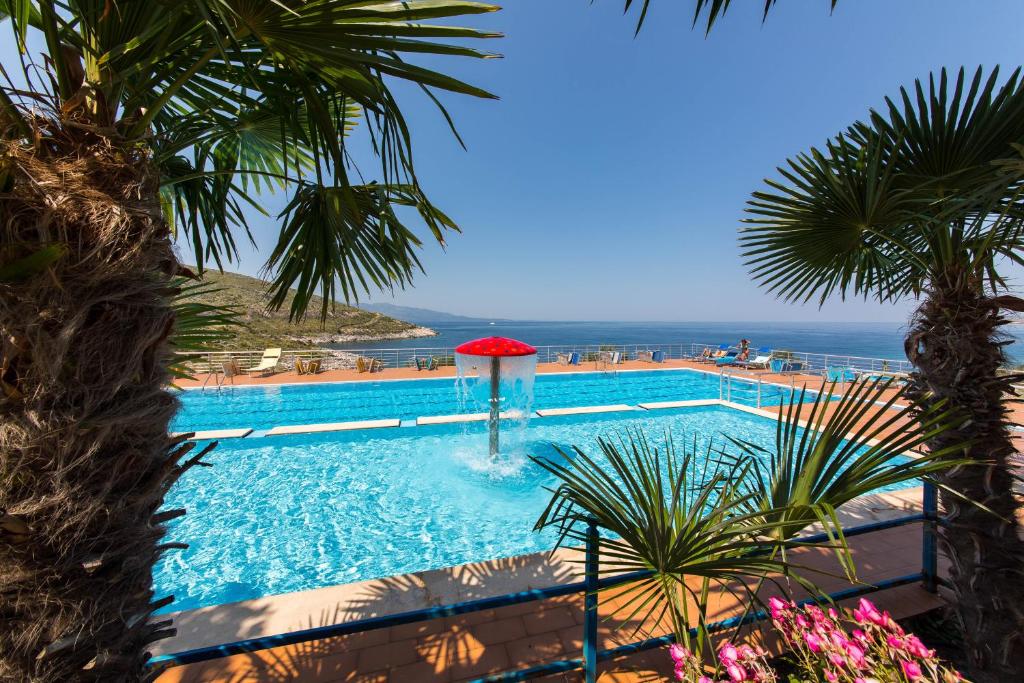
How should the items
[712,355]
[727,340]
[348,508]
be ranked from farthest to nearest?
[727,340] < [712,355] < [348,508]

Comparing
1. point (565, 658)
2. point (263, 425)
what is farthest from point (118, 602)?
point (263, 425)

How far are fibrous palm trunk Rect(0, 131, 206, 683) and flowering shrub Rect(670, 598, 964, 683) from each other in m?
1.74

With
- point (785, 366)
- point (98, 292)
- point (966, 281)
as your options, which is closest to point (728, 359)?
point (785, 366)

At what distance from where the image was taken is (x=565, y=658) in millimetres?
2100

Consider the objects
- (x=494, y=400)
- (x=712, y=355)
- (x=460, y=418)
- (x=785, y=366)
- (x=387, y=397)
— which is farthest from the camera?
(x=712, y=355)

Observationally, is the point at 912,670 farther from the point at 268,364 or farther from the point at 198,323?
the point at 268,364

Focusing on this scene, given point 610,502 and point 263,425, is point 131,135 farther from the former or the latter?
point 263,425

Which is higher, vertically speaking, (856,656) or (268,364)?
(856,656)

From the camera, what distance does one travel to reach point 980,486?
196cm

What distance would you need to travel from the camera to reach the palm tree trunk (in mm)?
1912

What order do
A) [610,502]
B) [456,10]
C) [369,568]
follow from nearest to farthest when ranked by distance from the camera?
1. [456,10]
2. [610,502]
3. [369,568]

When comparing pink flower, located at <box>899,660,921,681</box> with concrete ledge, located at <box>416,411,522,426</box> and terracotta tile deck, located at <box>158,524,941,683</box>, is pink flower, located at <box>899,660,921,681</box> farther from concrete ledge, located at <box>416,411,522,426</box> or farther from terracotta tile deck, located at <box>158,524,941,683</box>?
concrete ledge, located at <box>416,411,522,426</box>

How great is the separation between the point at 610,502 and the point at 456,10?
178 cm

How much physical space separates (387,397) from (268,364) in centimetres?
507
